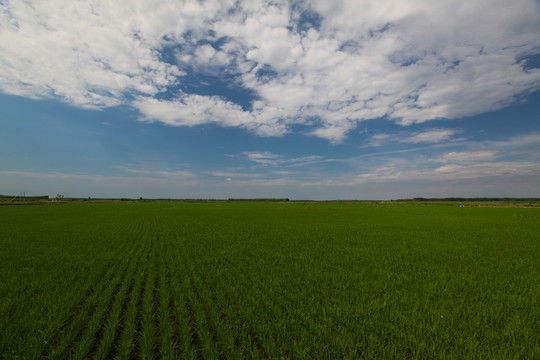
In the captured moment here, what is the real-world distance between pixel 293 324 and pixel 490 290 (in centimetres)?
574

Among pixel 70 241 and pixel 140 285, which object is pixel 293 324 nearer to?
pixel 140 285

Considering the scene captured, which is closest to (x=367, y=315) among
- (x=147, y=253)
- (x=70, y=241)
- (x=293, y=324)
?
(x=293, y=324)

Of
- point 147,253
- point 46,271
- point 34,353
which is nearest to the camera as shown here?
point 34,353

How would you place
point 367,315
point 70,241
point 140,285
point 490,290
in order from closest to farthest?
1. point 367,315
2. point 490,290
3. point 140,285
4. point 70,241

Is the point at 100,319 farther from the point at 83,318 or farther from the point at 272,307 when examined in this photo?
the point at 272,307

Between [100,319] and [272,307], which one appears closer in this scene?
[100,319]

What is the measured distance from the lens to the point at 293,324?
15.2 feet

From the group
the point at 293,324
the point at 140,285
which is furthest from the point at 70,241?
the point at 293,324

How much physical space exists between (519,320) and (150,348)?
7.11 metres

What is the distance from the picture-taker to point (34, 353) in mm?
3775

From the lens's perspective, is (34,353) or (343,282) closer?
(34,353)

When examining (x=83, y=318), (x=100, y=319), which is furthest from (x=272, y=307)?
(x=83, y=318)

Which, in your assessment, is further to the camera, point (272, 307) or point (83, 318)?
point (272, 307)

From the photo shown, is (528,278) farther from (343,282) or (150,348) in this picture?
(150,348)
